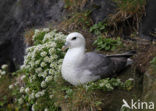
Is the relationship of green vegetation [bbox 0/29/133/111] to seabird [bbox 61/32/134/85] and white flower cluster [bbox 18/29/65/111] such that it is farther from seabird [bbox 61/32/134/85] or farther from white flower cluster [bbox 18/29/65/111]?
seabird [bbox 61/32/134/85]

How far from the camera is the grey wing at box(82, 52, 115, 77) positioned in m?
3.22

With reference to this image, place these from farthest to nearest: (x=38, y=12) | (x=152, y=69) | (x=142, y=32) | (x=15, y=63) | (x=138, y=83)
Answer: (x=15, y=63) → (x=38, y=12) → (x=142, y=32) → (x=138, y=83) → (x=152, y=69)

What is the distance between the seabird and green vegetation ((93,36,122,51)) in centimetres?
76

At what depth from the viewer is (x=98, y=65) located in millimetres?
3295

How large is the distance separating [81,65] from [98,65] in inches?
9.7

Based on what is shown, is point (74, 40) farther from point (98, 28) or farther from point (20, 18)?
point (20, 18)

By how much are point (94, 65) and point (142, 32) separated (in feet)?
4.12

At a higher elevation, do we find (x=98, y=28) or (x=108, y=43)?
(x=98, y=28)

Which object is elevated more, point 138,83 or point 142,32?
point 142,32

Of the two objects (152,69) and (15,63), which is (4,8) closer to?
(15,63)

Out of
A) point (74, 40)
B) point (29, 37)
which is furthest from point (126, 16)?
point (29, 37)

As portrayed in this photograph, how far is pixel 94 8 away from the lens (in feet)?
16.3

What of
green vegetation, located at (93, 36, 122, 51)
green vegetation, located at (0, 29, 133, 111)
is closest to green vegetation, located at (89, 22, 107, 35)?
green vegetation, located at (93, 36, 122, 51)

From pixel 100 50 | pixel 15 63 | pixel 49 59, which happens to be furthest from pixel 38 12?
pixel 49 59
